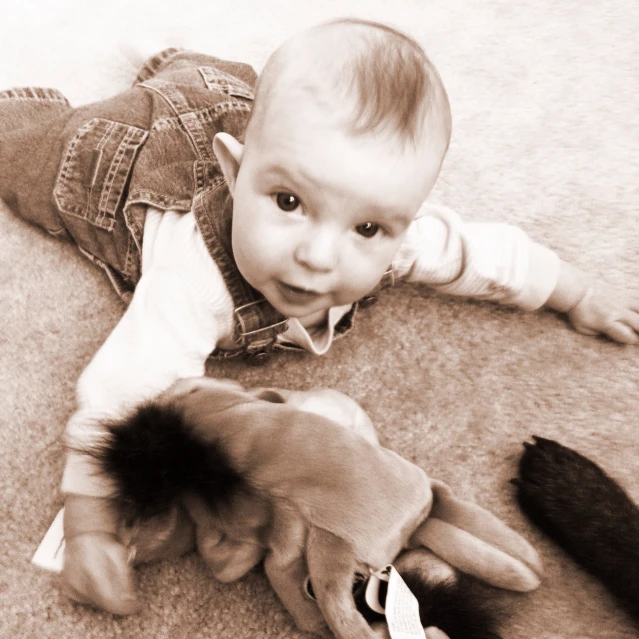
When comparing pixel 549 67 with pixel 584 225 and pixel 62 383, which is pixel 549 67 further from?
pixel 62 383

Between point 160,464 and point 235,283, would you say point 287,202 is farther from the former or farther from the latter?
point 160,464

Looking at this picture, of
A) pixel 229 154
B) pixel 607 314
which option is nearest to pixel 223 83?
pixel 229 154

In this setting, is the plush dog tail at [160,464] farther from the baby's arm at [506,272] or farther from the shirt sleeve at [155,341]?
the baby's arm at [506,272]

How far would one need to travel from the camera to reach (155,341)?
72 centimetres

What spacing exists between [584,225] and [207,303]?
2.03 ft

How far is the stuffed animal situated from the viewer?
526 millimetres

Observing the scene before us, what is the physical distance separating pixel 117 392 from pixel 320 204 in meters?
0.33

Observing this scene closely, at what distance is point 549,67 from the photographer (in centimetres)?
115

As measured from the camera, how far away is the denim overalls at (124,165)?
0.84m

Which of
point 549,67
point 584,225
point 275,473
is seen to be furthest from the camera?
point 549,67

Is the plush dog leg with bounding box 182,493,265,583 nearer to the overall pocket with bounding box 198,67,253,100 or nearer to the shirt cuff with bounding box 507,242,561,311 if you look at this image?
the shirt cuff with bounding box 507,242,561,311

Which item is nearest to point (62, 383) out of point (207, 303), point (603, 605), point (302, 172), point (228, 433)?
point (207, 303)

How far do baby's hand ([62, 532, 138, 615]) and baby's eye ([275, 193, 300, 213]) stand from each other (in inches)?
15.7

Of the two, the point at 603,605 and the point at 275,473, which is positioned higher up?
the point at 275,473
